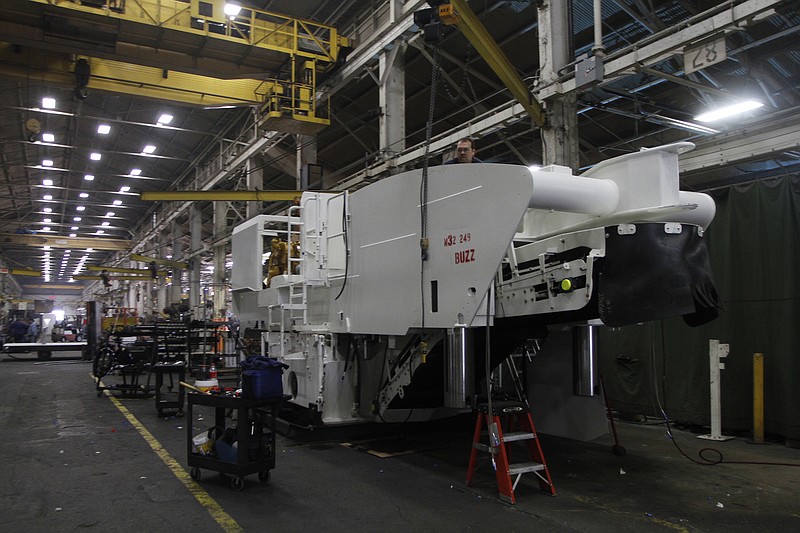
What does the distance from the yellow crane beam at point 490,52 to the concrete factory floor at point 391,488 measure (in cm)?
428

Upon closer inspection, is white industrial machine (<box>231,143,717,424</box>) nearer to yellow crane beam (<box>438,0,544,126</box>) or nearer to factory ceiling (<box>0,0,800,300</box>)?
factory ceiling (<box>0,0,800,300</box>)

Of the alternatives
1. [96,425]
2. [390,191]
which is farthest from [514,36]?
[96,425]

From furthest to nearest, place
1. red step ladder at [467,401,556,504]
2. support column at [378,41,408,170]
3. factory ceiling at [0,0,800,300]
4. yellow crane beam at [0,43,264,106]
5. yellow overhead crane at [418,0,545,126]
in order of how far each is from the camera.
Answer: yellow crane beam at [0,43,264,106], support column at [378,41,408,170], factory ceiling at [0,0,800,300], yellow overhead crane at [418,0,545,126], red step ladder at [467,401,556,504]

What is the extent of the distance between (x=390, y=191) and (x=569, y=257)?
1884mm

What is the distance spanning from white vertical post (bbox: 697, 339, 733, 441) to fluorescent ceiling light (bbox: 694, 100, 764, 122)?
388 centimetres

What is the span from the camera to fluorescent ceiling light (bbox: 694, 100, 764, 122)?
27.9 feet

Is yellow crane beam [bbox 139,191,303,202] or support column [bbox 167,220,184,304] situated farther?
support column [bbox 167,220,184,304]

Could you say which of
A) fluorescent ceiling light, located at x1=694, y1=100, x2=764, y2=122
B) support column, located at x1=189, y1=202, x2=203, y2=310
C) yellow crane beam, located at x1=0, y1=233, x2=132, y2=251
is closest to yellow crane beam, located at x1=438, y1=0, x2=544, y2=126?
fluorescent ceiling light, located at x1=694, y1=100, x2=764, y2=122

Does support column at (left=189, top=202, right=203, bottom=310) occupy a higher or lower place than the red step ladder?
higher

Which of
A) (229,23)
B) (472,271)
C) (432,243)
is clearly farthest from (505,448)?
(229,23)

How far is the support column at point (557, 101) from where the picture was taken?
7930 millimetres

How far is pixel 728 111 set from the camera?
8.77 metres

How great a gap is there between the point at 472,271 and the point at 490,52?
174 inches

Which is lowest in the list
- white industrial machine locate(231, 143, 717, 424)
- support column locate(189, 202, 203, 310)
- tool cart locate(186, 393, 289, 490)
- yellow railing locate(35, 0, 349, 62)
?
tool cart locate(186, 393, 289, 490)
